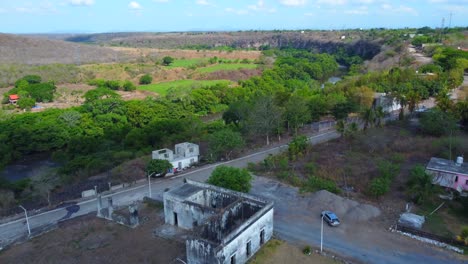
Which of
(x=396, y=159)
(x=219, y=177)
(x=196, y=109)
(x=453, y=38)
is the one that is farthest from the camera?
(x=453, y=38)

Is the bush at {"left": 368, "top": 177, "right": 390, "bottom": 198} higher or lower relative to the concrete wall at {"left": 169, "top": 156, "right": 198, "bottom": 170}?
higher

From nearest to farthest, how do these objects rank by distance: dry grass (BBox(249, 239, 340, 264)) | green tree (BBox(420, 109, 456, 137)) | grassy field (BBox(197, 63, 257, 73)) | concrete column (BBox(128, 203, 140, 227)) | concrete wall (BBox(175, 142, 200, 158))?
dry grass (BBox(249, 239, 340, 264)), concrete column (BBox(128, 203, 140, 227)), concrete wall (BBox(175, 142, 200, 158)), green tree (BBox(420, 109, 456, 137)), grassy field (BBox(197, 63, 257, 73))

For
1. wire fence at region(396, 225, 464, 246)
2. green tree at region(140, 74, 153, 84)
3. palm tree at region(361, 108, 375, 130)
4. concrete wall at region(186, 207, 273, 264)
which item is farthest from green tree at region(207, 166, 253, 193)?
green tree at region(140, 74, 153, 84)

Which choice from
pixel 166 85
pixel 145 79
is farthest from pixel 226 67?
pixel 145 79

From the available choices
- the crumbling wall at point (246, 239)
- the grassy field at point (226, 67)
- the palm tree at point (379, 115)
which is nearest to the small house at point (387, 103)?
the palm tree at point (379, 115)

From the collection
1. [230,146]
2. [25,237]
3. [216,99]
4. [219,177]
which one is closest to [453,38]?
[216,99]

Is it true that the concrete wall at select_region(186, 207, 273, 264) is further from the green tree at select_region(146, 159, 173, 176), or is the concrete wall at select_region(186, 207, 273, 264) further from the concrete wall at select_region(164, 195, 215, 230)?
the green tree at select_region(146, 159, 173, 176)

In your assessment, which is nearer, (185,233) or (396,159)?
(185,233)

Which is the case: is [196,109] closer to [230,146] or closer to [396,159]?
[230,146]
